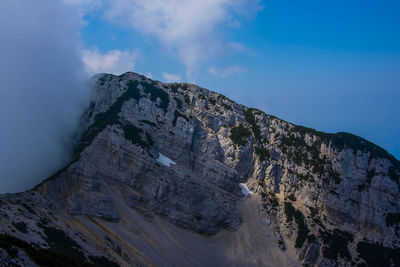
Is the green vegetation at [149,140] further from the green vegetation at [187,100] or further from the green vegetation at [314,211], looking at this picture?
the green vegetation at [314,211]

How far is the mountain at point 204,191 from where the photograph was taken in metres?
57.9

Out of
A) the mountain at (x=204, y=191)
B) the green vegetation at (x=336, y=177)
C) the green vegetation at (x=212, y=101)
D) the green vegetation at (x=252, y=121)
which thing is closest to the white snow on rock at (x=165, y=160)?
the mountain at (x=204, y=191)

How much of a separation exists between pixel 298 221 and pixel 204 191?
93.0ft

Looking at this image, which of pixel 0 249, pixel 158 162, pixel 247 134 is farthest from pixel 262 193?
pixel 0 249

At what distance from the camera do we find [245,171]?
317ft

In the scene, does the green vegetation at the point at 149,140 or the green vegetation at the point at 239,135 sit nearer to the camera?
the green vegetation at the point at 149,140

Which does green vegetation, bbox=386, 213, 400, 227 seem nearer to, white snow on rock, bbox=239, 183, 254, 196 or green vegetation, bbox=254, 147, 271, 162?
green vegetation, bbox=254, 147, 271, 162

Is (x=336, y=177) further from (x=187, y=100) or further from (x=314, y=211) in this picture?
(x=187, y=100)

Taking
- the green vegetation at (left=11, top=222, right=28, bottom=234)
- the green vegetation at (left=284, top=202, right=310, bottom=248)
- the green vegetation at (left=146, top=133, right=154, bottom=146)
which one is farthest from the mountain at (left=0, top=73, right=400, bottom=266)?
the green vegetation at (left=146, top=133, right=154, bottom=146)

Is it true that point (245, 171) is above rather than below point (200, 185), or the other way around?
above

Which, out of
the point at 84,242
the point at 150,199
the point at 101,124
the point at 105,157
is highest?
the point at 101,124

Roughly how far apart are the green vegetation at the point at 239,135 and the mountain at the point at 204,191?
0.53 metres

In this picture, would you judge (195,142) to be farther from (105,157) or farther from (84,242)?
(84,242)

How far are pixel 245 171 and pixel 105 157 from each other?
43.8 meters
